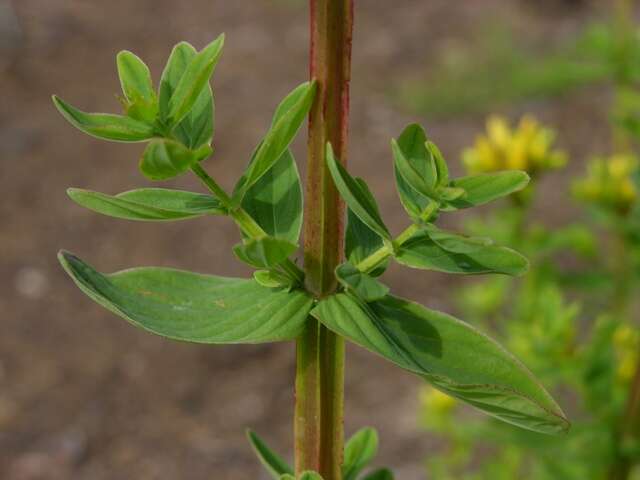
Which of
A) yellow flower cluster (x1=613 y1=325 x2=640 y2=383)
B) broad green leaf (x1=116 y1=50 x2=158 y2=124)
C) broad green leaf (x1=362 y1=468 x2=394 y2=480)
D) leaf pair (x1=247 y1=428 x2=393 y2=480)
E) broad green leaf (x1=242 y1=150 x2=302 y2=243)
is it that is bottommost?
yellow flower cluster (x1=613 y1=325 x2=640 y2=383)

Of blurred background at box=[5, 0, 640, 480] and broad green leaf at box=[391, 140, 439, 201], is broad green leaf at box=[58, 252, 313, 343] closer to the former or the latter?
broad green leaf at box=[391, 140, 439, 201]

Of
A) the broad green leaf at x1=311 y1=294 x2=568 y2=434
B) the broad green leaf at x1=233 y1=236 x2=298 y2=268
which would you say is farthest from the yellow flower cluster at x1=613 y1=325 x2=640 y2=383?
the broad green leaf at x1=233 y1=236 x2=298 y2=268

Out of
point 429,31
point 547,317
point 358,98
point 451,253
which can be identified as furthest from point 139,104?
point 429,31

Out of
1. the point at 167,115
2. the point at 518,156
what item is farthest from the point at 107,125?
the point at 518,156

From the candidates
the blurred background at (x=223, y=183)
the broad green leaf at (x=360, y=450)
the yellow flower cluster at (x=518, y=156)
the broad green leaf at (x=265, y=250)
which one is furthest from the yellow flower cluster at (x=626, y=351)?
the broad green leaf at (x=265, y=250)

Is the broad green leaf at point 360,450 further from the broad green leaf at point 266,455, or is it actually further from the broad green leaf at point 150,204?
the broad green leaf at point 150,204

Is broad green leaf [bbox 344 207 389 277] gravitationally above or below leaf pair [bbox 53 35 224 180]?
below

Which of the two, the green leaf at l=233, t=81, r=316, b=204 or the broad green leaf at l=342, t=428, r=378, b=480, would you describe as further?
the broad green leaf at l=342, t=428, r=378, b=480
